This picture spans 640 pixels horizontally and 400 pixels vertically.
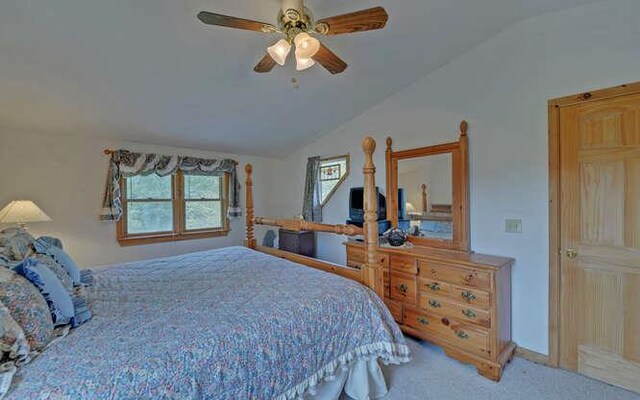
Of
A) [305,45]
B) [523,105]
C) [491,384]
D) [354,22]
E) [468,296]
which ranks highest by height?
[354,22]

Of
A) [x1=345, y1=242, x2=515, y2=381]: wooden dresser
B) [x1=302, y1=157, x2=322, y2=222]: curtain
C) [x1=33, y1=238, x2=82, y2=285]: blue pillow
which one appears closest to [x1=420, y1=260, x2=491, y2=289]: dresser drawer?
[x1=345, y1=242, x2=515, y2=381]: wooden dresser

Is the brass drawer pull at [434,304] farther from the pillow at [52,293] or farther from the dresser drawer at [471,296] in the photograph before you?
the pillow at [52,293]

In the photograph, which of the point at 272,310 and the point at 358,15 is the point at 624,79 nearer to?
the point at 358,15

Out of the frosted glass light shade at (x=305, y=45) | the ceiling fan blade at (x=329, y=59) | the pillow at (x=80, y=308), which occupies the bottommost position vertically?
the pillow at (x=80, y=308)

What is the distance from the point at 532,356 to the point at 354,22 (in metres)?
2.90

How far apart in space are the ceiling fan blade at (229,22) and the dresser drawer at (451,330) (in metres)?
2.56

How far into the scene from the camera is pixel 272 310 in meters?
1.52

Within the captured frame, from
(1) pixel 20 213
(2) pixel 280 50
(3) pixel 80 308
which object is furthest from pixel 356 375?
(1) pixel 20 213

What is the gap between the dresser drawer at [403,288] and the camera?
2.75 meters

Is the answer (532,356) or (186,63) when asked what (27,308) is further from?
(532,356)

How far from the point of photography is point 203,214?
450 cm

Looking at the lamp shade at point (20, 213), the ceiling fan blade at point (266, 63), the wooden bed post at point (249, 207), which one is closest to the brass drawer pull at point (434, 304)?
the wooden bed post at point (249, 207)

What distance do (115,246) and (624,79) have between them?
16.9ft

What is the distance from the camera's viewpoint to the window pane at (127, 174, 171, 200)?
387cm
